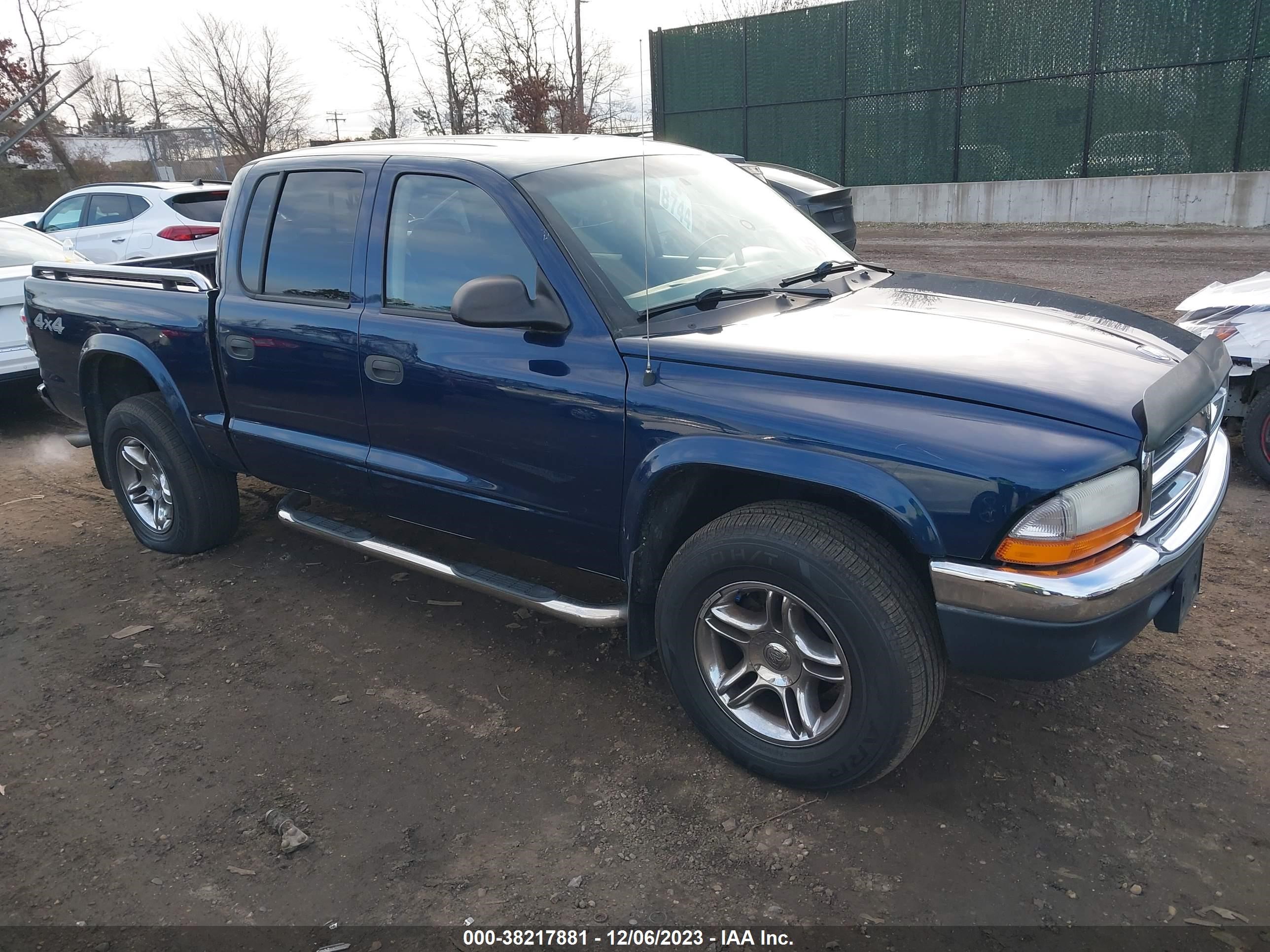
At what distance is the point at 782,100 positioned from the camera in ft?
67.0

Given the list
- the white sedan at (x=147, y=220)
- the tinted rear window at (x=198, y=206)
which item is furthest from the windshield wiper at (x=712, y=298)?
the tinted rear window at (x=198, y=206)

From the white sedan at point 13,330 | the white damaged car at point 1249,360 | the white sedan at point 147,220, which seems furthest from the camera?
the white sedan at point 147,220

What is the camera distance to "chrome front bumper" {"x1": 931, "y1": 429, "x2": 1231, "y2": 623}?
2.38 m

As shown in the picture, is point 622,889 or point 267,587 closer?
point 622,889

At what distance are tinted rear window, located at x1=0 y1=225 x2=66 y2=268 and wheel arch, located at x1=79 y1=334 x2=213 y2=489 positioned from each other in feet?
11.8

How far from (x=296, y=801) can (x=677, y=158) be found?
284cm

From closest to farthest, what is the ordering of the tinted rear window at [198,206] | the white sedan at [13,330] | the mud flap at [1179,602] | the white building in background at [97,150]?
1. the mud flap at [1179,602]
2. the white sedan at [13,330]
3. the tinted rear window at [198,206]
4. the white building in background at [97,150]

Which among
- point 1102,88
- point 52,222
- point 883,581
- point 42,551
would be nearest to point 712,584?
point 883,581

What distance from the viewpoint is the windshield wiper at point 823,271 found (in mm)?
3504

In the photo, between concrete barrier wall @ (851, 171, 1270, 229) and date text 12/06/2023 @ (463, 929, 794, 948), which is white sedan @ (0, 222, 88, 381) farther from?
concrete barrier wall @ (851, 171, 1270, 229)

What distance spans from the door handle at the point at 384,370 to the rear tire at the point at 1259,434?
4332 millimetres

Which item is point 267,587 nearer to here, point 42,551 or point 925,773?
point 42,551

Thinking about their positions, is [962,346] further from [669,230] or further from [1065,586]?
[669,230]

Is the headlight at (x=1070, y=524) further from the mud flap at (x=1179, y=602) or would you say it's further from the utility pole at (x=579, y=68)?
the utility pole at (x=579, y=68)
